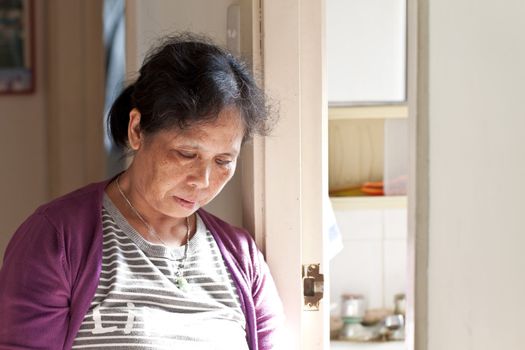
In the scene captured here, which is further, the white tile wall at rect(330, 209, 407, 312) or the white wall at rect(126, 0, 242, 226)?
the white tile wall at rect(330, 209, 407, 312)

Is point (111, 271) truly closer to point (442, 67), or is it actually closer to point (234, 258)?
point (234, 258)

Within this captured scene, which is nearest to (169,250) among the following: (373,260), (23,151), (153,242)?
(153,242)

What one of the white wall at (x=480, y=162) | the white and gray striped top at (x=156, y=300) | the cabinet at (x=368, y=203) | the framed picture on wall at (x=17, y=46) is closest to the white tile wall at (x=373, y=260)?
the cabinet at (x=368, y=203)

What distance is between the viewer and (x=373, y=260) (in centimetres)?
310

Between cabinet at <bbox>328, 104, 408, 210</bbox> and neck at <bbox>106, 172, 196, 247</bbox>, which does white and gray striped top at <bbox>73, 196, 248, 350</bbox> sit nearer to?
neck at <bbox>106, 172, 196, 247</bbox>

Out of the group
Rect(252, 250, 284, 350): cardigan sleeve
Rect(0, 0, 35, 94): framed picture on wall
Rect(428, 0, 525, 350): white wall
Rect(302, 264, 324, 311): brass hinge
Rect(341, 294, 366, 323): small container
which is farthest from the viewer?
Rect(341, 294, 366, 323): small container

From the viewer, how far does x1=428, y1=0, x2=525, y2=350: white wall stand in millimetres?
1435

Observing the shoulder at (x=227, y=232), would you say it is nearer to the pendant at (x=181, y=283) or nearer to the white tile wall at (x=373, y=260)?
the pendant at (x=181, y=283)

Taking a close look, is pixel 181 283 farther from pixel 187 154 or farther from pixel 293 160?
pixel 293 160

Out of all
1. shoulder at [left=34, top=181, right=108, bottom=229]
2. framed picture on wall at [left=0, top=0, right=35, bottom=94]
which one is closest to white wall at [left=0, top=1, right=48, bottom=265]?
framed picture on wall at [left=0, top=0, right=35, bottom=94]

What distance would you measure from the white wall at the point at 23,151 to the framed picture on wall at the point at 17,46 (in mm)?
21

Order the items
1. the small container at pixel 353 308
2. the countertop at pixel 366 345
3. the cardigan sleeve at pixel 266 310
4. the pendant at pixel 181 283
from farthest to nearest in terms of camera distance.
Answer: the small container at pixel 353 308
the countertop at pixel 366 345
the cardigan sleeve at pixel 266 310
the pendant at pixel 181 283

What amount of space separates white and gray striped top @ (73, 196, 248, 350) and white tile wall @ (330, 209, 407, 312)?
1375mm

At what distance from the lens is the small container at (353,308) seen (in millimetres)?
2998
